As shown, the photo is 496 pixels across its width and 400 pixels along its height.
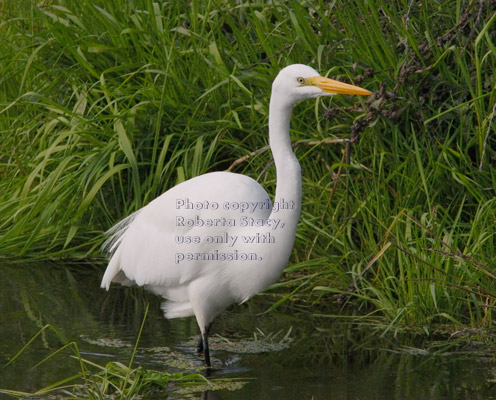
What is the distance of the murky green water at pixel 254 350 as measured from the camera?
131 inches

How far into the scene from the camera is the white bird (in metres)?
3.49

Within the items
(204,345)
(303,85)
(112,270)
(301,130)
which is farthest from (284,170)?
(301,130)

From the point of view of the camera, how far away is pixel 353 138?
404 centimetres

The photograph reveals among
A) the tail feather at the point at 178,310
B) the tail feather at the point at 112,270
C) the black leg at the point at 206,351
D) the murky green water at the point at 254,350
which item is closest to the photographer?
the murky green water at the point at 254,350

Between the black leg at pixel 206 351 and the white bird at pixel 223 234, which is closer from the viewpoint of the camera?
the white bird at pixel 223 234

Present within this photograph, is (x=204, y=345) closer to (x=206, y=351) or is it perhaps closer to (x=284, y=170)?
(x=206, y=351)

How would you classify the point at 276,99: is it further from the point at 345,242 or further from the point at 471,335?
the point at 471,335

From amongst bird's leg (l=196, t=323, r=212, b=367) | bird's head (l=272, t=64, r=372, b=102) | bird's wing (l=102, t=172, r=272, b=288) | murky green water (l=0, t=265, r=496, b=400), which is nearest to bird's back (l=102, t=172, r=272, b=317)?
bird's wing (l=102, t=172, r=272, b=288)

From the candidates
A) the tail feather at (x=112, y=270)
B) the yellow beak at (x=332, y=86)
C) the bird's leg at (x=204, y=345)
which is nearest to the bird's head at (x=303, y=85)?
the yellow beak at (x=332, y=86)

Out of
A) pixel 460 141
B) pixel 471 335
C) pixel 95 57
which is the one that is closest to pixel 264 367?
pixel 471 335

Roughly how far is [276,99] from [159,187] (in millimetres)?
1867

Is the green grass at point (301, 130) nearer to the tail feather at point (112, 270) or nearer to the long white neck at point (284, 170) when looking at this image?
the long white neck at point (284, 170)

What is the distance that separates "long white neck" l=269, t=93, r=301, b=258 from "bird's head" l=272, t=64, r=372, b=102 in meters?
0.04

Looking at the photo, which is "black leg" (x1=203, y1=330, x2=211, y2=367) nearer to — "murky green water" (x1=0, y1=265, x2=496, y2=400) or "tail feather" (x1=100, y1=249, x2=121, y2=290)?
"murky green water" (x1=0, y1=265, x2=496, y2=400)
